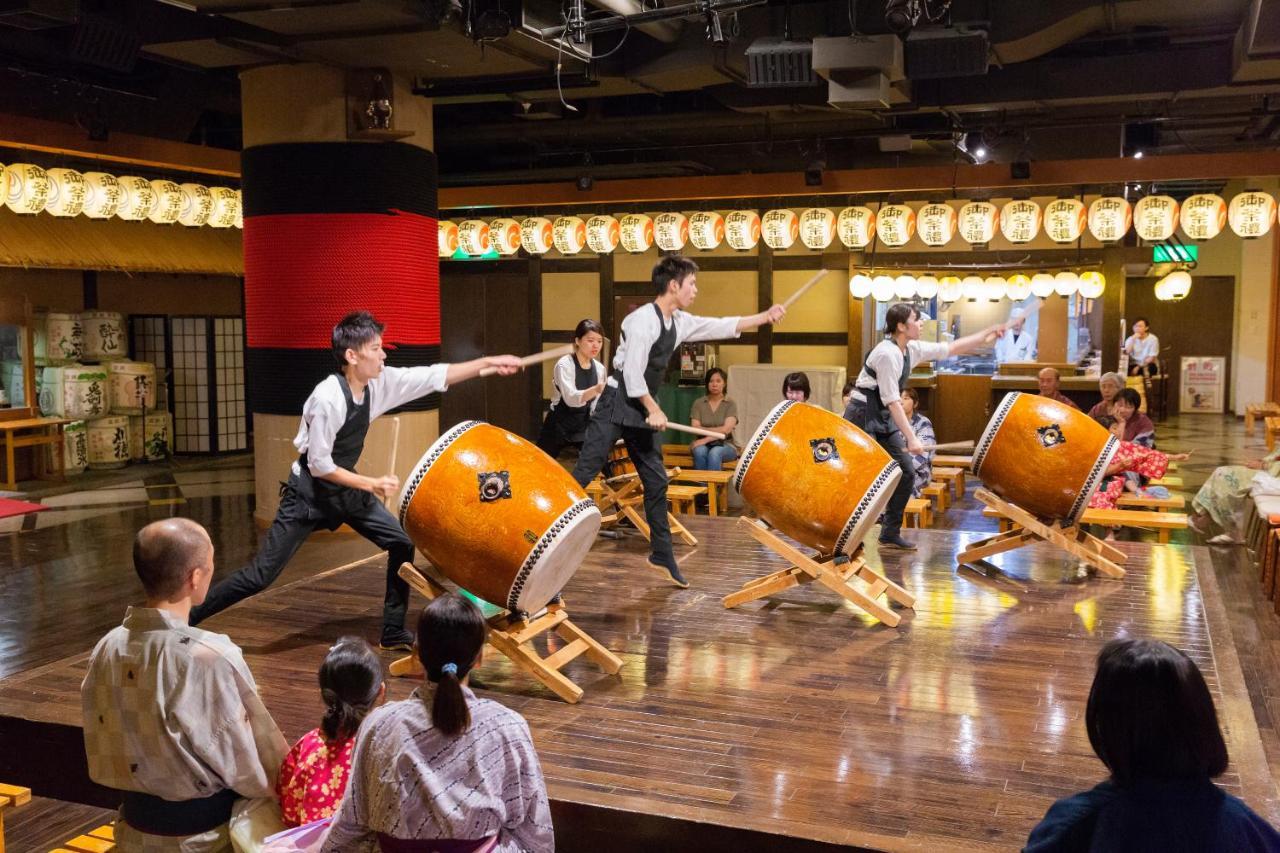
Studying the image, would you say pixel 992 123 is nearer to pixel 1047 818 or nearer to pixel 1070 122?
pixel 1070 122

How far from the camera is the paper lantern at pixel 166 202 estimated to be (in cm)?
931

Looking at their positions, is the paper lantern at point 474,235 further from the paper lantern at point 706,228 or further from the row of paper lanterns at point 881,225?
the paper lantern at point 706,228

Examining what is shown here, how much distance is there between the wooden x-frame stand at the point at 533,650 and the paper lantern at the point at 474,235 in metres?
7.53

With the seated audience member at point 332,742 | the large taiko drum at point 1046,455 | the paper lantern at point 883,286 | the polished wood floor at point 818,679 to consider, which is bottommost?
the polished wood floor at point 818,679

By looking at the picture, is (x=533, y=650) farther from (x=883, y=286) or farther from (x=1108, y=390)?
(x=883, y=286)

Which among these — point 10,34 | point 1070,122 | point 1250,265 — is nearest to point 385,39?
point 10,34

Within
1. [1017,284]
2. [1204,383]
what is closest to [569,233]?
[1017,284]

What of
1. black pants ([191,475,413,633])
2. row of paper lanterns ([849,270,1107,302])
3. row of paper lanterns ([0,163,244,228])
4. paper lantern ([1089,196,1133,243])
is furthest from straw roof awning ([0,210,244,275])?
paper lantern ([1089,196,1133,243])

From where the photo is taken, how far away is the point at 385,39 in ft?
20.2

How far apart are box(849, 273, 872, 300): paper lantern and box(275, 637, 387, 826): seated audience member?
9.09 metres

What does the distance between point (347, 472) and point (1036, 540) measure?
327 cm

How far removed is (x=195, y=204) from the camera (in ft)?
31.3

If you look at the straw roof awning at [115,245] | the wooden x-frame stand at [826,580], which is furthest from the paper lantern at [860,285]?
the straw roof awning at [115,245]

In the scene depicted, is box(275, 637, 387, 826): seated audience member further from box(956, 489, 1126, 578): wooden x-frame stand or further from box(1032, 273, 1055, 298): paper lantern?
box(1032, 273, 1055, 298): paper lantern
